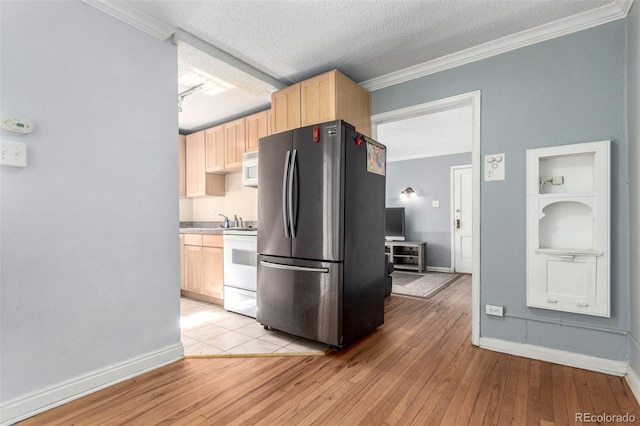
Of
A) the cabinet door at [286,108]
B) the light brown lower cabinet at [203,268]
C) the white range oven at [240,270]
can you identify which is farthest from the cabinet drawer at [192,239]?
the cabinet door at [286,108]

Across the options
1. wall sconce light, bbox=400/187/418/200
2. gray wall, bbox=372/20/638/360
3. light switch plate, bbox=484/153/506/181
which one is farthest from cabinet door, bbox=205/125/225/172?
wall sconce light, bbox=400/187/418/200

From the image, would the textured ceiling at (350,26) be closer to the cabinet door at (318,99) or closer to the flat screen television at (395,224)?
the cabinet door at (318,99)

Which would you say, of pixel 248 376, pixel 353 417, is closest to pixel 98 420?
pixel 248 376

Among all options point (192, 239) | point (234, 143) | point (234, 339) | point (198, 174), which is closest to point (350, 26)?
point (234, 143)

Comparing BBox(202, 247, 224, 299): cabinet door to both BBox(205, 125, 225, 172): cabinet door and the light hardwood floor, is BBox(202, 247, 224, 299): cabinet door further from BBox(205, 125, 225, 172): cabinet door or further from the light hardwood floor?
the light hardwood floor

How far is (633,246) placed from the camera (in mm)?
1887

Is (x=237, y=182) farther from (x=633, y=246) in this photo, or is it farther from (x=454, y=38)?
(x=633, y=246)

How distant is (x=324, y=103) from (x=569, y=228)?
2165 millimetres

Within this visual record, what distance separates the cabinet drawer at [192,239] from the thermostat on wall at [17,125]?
2.34m

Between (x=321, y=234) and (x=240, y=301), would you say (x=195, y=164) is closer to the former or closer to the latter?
(x=240, y=301)

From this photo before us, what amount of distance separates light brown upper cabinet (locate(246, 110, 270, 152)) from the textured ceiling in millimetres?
994

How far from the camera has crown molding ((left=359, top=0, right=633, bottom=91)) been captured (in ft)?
6.64

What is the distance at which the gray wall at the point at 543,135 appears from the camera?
6.63 feet

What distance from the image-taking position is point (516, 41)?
2.32 meters
